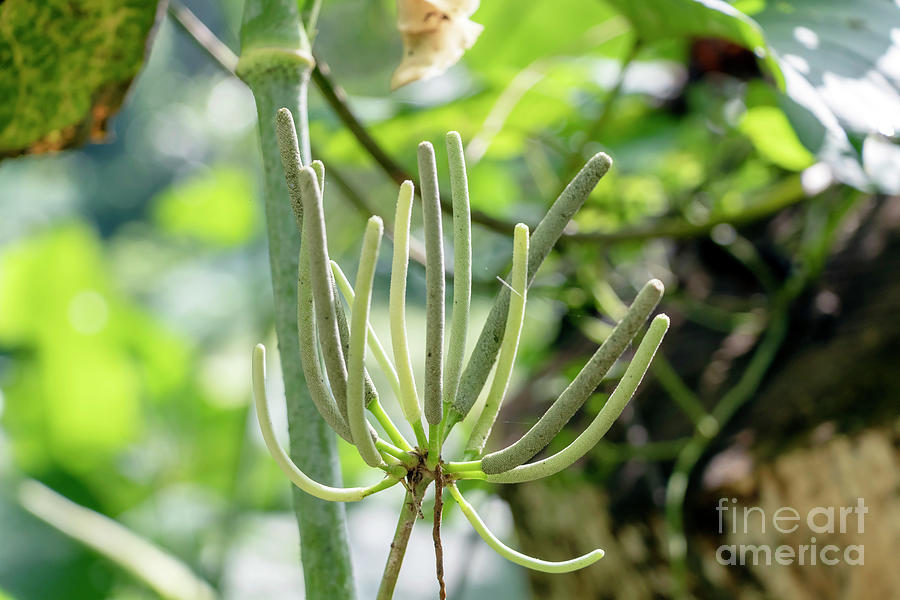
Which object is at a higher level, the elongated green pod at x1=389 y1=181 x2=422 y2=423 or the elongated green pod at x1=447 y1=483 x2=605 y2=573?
the elongated green pod at x1=389 y1=181 x2=422 y2=423

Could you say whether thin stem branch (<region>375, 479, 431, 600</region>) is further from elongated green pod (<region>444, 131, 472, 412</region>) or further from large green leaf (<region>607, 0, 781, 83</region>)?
large green leaf (<region>607, 0, 781, 83</region>)

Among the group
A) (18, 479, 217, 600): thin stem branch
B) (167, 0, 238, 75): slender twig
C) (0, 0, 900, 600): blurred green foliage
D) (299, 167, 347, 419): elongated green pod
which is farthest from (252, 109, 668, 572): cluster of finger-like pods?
(18, 479, 217, 600): thin stem branch

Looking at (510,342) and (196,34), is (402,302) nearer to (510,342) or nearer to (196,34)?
(510,342)

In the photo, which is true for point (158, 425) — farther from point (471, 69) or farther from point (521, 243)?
point (521, 243)

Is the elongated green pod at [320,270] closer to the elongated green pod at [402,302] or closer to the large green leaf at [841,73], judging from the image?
the elongated green pod at [402,302]

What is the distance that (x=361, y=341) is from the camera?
17cm

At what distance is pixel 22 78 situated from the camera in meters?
0.37

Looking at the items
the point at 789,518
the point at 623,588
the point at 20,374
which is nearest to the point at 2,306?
the point at 20,374

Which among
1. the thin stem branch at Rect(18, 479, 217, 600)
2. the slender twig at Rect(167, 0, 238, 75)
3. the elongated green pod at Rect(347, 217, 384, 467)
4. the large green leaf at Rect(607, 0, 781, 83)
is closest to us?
the elongated green pod at Rect(347, 217, 384, 467)

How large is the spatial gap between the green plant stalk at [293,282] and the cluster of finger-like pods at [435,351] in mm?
22

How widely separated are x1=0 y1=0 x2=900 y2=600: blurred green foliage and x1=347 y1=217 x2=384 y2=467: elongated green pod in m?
0.18

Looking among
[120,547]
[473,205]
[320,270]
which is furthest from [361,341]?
[120,547]

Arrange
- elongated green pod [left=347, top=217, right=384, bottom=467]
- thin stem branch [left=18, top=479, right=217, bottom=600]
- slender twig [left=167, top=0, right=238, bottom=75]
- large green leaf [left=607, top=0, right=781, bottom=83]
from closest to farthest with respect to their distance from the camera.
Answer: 1. elongated green pod [left=347, top=217, right=384, bottom=467]
2. large green leaf [left=607, top=0, right=781, bottom=83]
3. slender twig [left=167, top=0, right=238, bottom=75]
4. thin stem branch [left=18, top=479, right=217, bottom=600]

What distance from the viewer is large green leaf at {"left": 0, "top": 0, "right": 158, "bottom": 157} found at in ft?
1.15
